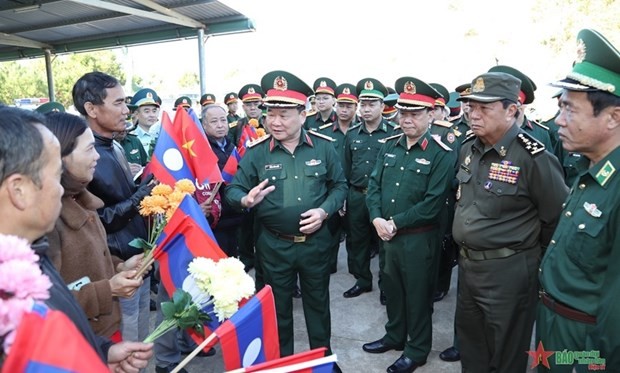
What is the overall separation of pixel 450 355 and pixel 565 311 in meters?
1.74

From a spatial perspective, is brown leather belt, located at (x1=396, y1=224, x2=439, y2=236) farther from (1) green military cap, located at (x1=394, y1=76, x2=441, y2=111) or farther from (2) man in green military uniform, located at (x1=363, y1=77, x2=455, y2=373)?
(1) green military cap, located at (x1=394, y1=76, x2=441, y2=111)

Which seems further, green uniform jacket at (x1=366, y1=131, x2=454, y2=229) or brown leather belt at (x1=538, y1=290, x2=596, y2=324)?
green uniform jacket at (x1=366, y1=131, x2=454, y2=229)

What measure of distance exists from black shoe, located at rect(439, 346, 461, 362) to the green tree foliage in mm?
35652

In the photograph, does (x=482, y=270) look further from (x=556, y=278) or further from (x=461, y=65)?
(x=461, y=65)

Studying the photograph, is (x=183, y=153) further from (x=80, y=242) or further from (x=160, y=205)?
(x=80, y=242)

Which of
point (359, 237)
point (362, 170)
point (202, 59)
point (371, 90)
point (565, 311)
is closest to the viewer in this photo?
point (565, 311)

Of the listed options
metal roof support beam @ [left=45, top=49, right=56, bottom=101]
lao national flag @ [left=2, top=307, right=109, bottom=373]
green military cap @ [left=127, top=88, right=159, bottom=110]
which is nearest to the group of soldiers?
lao national flag @ [left=2, top=307, right=109, bottom=373]

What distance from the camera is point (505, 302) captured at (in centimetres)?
261

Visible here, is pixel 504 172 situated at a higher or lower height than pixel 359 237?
higher

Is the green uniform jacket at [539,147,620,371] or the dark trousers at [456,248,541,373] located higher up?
the green uniform jacket at [539,147,620,371]

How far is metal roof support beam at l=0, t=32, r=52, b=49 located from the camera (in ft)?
40.9

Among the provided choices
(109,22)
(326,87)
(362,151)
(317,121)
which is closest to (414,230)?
(362,151)

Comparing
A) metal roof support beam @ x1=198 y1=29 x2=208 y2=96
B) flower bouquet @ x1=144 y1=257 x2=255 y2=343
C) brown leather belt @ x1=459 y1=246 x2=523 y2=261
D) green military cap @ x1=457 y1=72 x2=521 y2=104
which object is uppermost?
metal roof support beam @ x1=198 y1=29 x2=208 y2=96

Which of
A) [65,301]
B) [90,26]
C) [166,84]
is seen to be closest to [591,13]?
[90,26]
